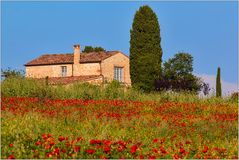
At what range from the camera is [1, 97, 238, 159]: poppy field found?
9.22 metres

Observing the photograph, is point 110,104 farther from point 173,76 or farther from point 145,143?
point 173,76

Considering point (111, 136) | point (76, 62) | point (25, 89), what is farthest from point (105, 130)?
point (76, 62)

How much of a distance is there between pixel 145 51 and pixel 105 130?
121 ft

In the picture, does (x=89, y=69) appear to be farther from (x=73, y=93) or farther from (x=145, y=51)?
(x=73, y=93)

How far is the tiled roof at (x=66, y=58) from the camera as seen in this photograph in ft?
169

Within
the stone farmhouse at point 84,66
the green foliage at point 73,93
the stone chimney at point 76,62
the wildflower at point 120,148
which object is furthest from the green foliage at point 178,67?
the wildflower at point 120,148

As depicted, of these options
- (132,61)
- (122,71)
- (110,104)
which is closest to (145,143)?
(110,104)

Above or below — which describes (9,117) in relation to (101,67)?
below

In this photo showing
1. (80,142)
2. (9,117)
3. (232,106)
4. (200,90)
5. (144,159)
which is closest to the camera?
(144,159)

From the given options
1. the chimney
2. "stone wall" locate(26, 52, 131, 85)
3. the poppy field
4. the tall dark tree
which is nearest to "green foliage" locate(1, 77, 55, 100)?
the poppy field

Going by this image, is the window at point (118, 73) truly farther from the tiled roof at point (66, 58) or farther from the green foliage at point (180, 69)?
the green foliage at point (180, 69)

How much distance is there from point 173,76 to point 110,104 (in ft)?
111

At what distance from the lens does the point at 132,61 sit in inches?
1948

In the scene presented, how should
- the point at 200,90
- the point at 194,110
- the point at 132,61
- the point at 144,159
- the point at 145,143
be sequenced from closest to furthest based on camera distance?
the point at 144,159
the point at 145,143
the point at 194,110
the point at 132,61
the point at 200,90
